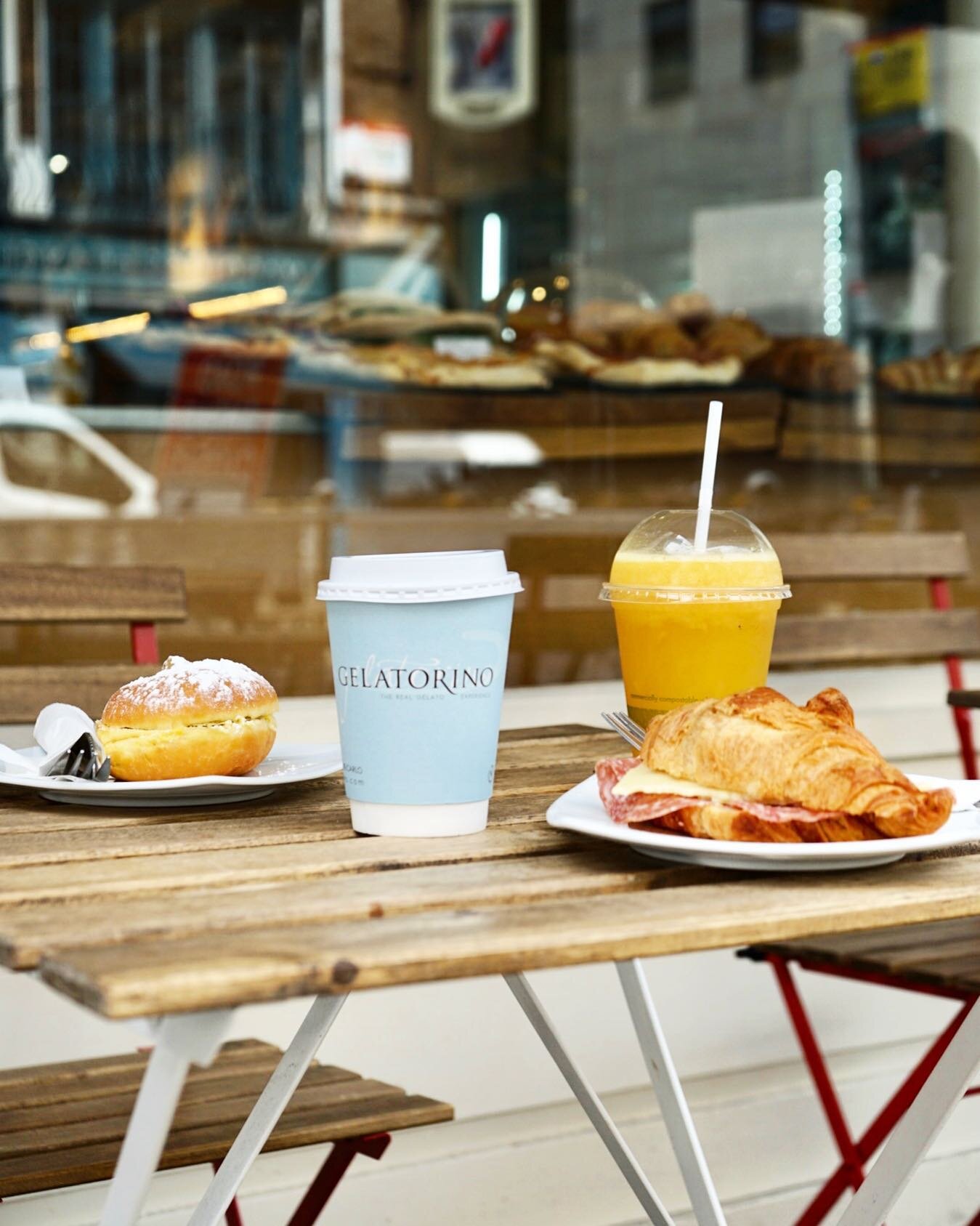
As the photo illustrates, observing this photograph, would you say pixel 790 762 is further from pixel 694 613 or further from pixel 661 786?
pixel 694 613

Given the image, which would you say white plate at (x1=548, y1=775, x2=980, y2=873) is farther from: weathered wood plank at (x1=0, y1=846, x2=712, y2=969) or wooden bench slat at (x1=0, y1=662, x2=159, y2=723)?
wooden bench slat at (x1=0, y1=662, x2=159, y2=723)

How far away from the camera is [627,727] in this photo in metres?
1.14

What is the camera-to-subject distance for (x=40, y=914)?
70 centimetres

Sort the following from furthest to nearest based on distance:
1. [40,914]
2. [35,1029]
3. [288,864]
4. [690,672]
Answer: [35,1029] → [690,672] → [288,864] → [40,914]

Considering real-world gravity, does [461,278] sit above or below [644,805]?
above

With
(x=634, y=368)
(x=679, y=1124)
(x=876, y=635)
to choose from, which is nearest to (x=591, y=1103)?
(x=679, y=1124)

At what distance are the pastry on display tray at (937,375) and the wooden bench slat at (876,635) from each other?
54.2 inches

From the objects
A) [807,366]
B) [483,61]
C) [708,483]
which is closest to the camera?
[708,483]

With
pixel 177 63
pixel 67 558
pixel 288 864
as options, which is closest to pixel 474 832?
pixel 288 864

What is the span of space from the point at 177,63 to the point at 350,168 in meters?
0.57

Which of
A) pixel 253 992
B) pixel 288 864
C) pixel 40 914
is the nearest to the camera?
pixel 253 992

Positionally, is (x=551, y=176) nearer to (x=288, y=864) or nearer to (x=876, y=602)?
(x=876, y=602)

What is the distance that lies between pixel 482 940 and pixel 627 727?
0.51 meters

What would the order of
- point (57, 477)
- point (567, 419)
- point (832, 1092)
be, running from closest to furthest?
point (832, 1092)
point (57, 477)
point (567, 419)
